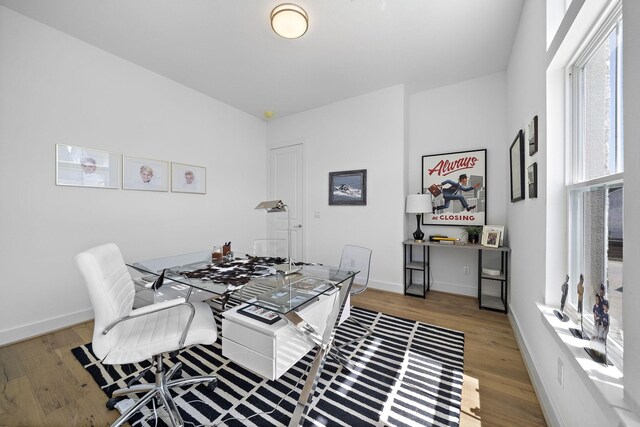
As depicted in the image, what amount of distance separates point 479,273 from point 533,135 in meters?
1.83

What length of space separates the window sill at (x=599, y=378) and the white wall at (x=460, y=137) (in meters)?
2.20

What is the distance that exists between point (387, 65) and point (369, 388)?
10.9ft

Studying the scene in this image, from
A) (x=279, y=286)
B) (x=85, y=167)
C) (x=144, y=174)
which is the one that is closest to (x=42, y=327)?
(x=85, y=167)

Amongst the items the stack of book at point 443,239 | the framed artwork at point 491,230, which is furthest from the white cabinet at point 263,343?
the framed artwork at point 491,230

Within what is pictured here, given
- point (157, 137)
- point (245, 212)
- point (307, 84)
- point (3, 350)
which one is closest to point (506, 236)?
point (307, 84)

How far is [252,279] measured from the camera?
183 centimetres

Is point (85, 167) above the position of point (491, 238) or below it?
above

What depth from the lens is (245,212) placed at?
4.46 metres

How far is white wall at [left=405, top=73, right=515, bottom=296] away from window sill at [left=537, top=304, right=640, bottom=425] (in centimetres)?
220

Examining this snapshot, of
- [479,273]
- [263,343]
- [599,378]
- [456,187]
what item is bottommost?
[263,343]

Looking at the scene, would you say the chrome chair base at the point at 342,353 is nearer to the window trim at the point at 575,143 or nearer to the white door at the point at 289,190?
the window trim at the point at 575,143

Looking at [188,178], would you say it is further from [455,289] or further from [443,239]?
[455,289]

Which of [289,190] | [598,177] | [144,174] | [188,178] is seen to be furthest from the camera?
[289,190]

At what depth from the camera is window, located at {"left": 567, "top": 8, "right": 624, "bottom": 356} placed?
989mm
